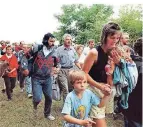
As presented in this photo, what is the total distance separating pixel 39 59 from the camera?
24.4 feet

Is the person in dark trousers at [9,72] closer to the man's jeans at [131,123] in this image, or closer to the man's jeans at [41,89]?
the man's jeans at [41,89]

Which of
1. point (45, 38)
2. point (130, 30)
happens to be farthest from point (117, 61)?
point (130, 30)

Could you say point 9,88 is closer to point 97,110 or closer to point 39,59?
point 39,59

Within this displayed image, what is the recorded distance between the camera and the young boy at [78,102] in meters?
3.95

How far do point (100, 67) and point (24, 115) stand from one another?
15.1 feet

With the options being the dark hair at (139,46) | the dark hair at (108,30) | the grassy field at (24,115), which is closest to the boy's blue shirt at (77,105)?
the dark hair at (108,30)

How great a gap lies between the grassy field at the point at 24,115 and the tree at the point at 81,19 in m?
32.2

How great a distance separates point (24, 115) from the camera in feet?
27.7

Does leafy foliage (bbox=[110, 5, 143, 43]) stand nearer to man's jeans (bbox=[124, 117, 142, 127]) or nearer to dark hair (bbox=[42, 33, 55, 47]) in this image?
dark hair (bbox=[42, 33, 55, 47])

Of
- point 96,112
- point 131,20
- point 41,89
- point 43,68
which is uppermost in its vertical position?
point 96,112

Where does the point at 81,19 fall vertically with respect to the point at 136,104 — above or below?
below

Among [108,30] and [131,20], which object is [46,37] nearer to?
[108,30]

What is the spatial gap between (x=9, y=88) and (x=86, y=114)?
661cm

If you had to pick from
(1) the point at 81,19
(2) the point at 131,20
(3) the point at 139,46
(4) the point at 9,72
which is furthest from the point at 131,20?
(3) the point at 139,46
